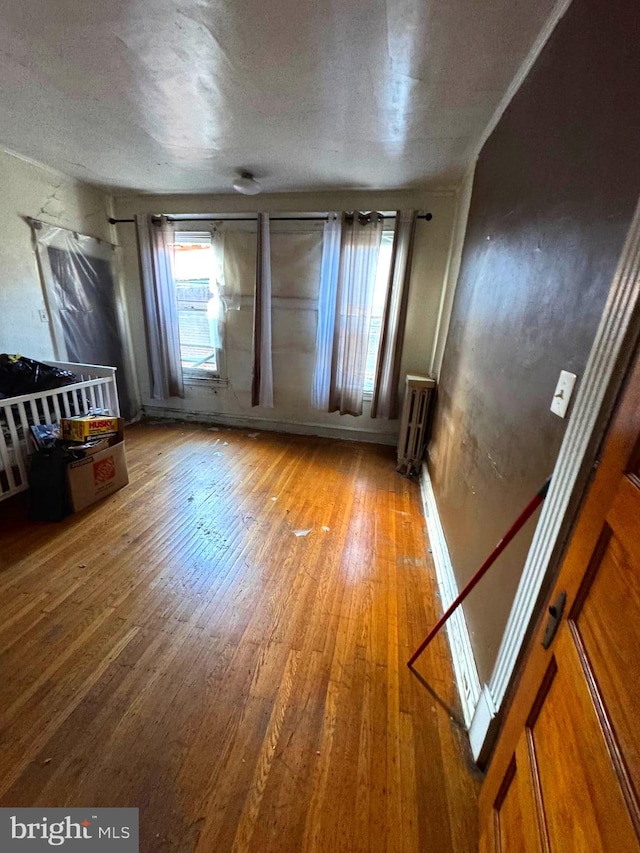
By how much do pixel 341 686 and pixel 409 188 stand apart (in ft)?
11.6

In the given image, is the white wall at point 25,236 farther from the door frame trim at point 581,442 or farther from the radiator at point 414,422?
the door frame trim at point 581,442

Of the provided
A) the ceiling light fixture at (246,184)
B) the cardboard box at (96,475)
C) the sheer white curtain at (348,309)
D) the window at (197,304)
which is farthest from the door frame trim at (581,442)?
the window at (197,304)

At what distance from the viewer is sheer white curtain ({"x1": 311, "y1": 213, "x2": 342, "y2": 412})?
119 inches

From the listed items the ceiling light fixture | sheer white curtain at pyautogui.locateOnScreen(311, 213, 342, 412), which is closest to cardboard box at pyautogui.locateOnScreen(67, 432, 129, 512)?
sheer white curtain at pyautogui.locateOnScreen(311, 213, 342, 412)

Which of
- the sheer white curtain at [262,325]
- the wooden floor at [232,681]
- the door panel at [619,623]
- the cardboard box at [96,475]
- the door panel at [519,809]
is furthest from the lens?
the sheer white curtain at [262,325]

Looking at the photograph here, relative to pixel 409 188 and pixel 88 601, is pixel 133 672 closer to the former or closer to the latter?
pixel 88 601

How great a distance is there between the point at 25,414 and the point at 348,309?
2.66 metres

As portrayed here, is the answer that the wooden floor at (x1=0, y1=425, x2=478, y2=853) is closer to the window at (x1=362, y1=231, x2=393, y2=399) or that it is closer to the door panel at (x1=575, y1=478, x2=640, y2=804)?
the door panel at (x1=575, y1=478, x2=640, y2=804)

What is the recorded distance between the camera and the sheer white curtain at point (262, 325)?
10.5ft

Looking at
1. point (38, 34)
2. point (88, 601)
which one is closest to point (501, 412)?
point (88, 601)

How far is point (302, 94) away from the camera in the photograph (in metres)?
1.67

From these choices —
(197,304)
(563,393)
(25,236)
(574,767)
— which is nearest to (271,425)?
(197,304)

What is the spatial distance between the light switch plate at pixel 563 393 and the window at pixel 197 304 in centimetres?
337

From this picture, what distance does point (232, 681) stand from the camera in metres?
1.27
